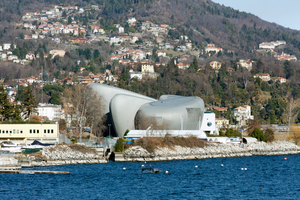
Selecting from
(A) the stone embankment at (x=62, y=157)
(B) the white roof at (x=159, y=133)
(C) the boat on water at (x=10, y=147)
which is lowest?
(A) the stone embankment at (x=62, y=157)

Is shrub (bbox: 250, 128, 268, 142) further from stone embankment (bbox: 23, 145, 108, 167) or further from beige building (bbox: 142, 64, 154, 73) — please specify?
beige building (bbox: 142, 64, 154, 73)

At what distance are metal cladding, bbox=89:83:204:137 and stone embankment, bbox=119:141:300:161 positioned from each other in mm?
5482

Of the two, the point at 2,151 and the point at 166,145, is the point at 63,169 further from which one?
the point at 166,145

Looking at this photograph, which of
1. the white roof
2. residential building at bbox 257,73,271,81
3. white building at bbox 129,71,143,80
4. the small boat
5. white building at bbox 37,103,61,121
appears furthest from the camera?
residential building at bbox 257,73,271,81

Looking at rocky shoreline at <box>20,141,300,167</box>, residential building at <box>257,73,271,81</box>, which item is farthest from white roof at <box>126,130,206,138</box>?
residential building at <box>257,73,271,81</box>

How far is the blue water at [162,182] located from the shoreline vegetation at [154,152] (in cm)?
215

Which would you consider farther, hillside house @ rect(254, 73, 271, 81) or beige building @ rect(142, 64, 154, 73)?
beige building @ rect(142, 64, 154, 73)

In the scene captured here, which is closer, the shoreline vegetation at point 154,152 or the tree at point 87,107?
the shoreline vegetation at point 154,152

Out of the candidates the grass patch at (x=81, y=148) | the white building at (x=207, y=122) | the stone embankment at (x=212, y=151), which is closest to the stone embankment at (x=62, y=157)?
the grass patch at (x=81, y=148)

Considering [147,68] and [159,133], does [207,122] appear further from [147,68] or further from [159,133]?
[147,68]

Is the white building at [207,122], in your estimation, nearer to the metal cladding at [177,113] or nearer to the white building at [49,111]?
the metal cladding at [177,113]

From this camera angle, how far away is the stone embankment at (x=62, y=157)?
175 ft

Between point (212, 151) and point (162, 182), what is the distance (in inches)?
908

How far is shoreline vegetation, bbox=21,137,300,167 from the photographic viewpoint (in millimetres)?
54606
